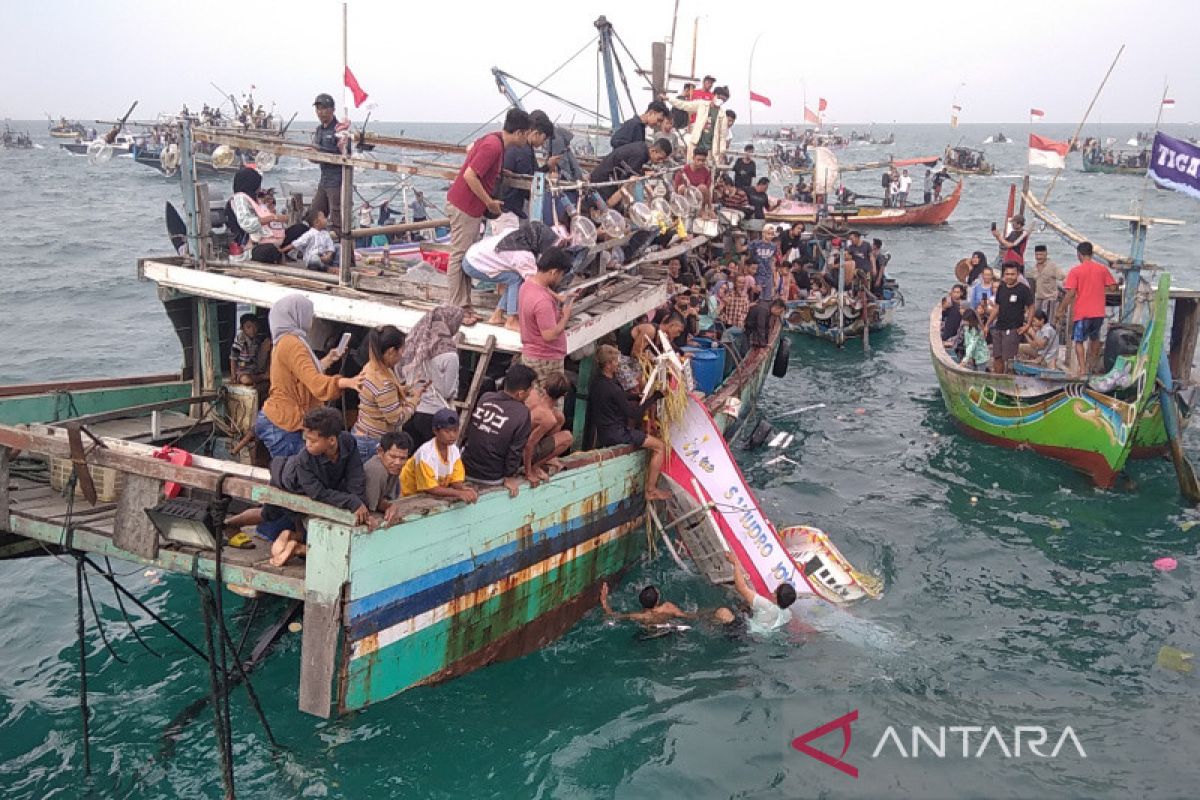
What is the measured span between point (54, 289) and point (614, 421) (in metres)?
25.3

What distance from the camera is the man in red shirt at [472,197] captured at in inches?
332

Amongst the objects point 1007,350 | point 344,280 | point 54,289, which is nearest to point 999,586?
point 1007,350

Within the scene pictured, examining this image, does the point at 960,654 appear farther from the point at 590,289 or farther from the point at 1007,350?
the point at 1007,350

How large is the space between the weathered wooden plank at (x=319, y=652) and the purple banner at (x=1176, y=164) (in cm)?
1086

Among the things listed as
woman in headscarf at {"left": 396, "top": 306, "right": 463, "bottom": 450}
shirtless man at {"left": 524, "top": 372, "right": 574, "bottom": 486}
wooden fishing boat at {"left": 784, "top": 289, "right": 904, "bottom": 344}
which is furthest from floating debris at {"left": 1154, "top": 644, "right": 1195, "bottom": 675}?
wooden fishing boat at {"left": 784, "top": 289, "right": 904, "bottom": 344}

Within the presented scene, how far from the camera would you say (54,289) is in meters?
28.6

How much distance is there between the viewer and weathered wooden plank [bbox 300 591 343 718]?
6.19m

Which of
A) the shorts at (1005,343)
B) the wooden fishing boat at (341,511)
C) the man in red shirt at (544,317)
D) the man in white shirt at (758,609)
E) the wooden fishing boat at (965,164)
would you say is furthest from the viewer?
the wooden fishing boat at (965,164)

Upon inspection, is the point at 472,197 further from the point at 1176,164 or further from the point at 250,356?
the point at 1176,164

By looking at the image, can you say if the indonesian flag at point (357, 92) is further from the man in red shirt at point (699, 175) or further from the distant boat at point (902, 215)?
the distant boat at point (902, 215)

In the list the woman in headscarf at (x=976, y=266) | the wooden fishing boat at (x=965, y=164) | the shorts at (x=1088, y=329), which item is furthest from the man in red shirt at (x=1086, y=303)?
the wooden fishing boat at (x=965, y=164)

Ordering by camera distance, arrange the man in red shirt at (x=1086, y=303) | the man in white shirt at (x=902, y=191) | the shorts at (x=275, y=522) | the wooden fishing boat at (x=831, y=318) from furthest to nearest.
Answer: the man in white shirt at (x=902, y=191), the wooden fishing boat at (x=831, y=318), the man in red shirt at (x=1086, y=303), the shorts at (x=275, y=522)

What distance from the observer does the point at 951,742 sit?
26.3ft

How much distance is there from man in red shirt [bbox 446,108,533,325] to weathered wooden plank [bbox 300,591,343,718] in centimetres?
298
